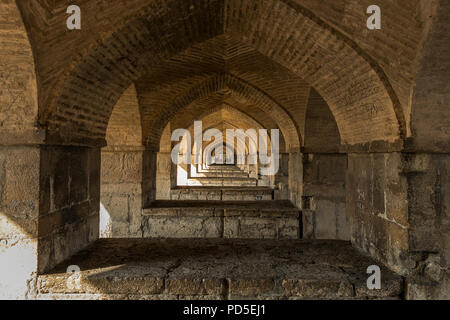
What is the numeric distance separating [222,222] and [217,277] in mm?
3321

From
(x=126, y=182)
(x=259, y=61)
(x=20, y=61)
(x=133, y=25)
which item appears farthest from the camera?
(x=126, y=182)

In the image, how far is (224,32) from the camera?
13.9ft

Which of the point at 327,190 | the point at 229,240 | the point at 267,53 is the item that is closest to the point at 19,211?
the point at 229,240

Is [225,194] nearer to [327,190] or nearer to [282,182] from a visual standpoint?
[282,182]

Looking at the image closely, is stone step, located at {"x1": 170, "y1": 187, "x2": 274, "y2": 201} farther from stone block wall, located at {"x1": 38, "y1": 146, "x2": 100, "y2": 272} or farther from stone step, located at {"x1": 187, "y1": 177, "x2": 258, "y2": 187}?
stone block wall, located at {"x1": 38, "y1": 146, "x2": 100, "y2": 272}

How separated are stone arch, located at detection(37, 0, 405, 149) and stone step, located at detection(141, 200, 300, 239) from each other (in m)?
2.54

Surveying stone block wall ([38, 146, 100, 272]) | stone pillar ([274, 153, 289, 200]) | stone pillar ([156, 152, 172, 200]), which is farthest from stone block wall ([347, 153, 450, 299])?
stone pillar ([156, 152, 172, 200])

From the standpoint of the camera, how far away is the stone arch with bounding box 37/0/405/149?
321cm

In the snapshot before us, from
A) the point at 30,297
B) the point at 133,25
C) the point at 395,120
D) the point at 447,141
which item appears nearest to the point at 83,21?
the point at 133,25

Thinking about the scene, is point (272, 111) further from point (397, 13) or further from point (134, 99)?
point (397, 13)

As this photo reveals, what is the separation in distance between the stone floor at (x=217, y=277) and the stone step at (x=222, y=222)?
2.49 metres

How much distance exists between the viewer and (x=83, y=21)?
121 inches

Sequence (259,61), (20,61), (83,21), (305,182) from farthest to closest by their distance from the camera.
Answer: (305,182), (259,61), (83,21), (20,61)
